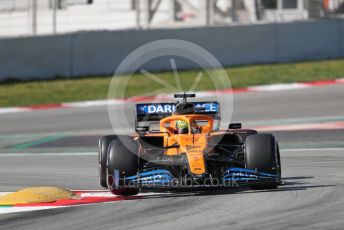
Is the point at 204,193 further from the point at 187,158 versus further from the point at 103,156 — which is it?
the point at 103,156

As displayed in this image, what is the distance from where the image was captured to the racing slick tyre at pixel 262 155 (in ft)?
33.2

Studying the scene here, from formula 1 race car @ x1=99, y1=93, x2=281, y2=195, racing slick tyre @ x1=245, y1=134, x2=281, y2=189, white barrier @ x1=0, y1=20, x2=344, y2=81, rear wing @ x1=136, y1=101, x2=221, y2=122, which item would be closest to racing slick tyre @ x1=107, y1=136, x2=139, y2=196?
formula 1 race car @ x1=99, y1=93, x2=281, y2=195

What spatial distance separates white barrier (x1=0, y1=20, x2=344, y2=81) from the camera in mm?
25422

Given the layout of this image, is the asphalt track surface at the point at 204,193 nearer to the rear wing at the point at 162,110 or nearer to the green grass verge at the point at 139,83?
the rear wing at the point at 162,110

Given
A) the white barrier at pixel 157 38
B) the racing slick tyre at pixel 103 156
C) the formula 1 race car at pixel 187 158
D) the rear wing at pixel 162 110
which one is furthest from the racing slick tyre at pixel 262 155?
the white barrier at pixel 157 38

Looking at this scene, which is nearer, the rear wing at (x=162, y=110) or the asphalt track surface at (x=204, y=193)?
the asphalt track surface at (x=204, y=193)

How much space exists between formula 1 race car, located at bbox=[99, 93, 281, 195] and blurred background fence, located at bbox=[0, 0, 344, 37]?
19.7m

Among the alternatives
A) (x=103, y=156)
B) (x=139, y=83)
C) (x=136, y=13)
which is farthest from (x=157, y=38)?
(x=103, y=156)

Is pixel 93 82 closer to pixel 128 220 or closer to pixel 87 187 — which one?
pixel 87 187

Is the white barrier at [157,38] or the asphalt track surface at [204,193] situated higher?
the white barrier at [157,38]

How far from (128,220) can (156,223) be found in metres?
0.31

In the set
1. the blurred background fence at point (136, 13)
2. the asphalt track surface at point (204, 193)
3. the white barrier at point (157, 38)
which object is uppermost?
the blurred background fence at point (136, 13)

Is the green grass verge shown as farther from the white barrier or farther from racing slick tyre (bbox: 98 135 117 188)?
racing slick tyre (bbox: 98 135 117 188)

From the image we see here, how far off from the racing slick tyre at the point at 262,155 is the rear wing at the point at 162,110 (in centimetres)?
95
